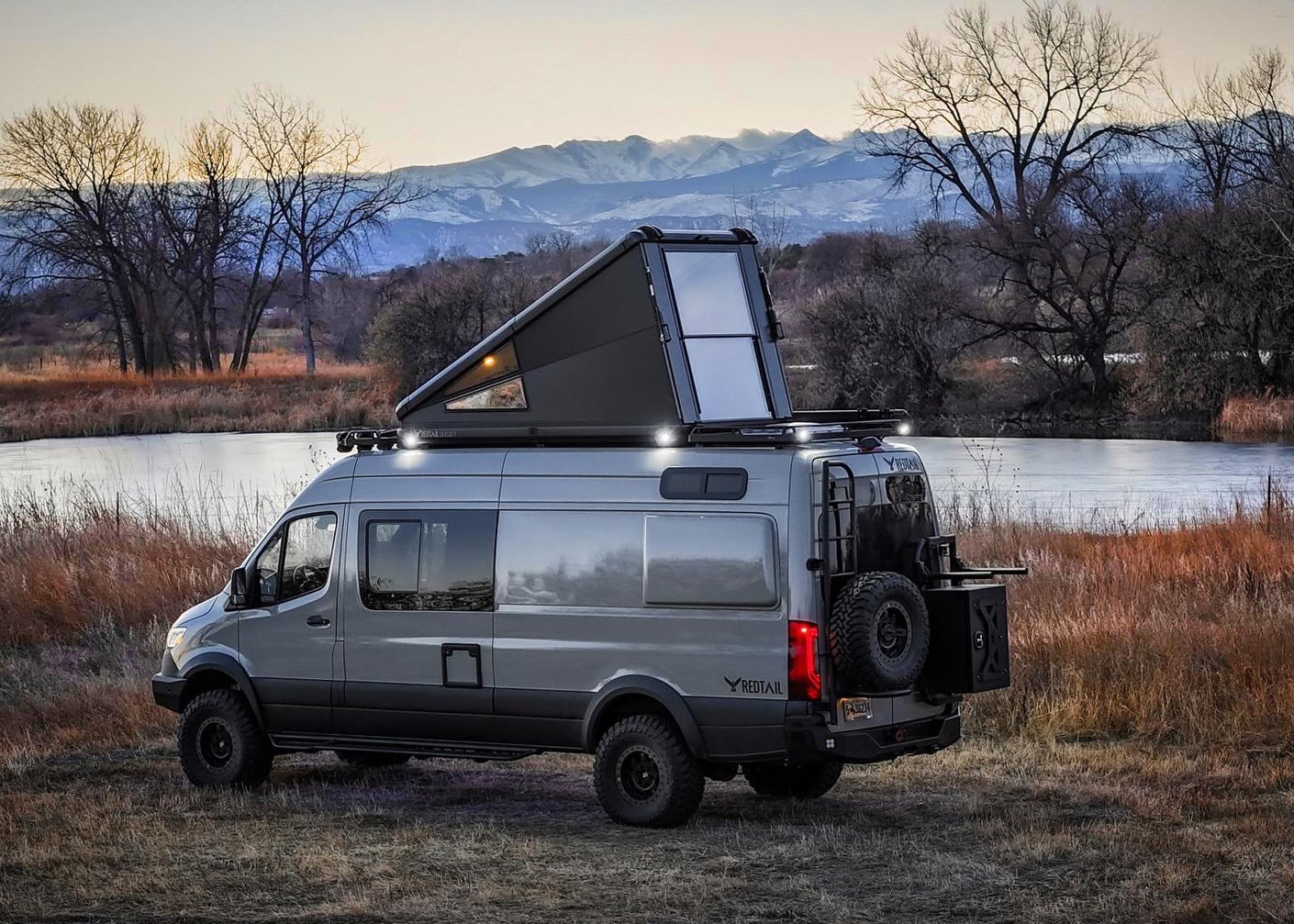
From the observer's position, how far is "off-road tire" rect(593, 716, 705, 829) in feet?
30.4

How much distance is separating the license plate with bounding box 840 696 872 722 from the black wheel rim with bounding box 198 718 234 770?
4379mm

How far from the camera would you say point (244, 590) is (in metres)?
11.0

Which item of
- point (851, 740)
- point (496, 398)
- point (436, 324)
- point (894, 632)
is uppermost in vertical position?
point (436, 324)

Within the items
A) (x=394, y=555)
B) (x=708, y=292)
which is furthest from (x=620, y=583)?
(x=708, y=292)

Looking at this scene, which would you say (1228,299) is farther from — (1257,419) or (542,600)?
(542,600)

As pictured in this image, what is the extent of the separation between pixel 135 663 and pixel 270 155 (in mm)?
64249

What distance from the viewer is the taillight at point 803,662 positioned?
880 centimetres

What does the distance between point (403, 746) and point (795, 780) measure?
2407mm

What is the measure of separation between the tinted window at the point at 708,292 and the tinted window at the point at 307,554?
2.64 m

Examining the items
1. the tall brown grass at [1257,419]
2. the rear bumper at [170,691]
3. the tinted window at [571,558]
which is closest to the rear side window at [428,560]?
the tinted window at [571,558]

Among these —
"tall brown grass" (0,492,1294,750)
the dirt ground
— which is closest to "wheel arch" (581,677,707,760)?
the dirt ground

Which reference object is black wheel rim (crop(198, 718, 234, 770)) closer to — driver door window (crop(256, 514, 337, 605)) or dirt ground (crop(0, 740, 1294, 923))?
dirt ground (crop(0, 740, 1294, 923))

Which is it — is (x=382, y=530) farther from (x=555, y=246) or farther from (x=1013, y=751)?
(x=555, y=246)

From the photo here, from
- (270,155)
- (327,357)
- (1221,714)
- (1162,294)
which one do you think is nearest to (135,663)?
(1221,714)
